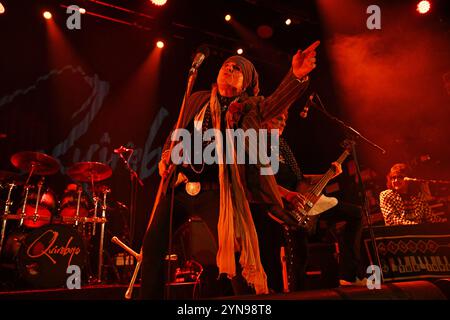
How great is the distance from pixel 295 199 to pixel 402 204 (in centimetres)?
321

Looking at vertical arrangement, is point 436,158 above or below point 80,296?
above

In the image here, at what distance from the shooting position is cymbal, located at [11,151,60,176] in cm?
428

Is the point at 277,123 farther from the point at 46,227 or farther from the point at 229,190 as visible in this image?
the point at 46,227

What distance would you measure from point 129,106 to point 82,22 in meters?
1.78

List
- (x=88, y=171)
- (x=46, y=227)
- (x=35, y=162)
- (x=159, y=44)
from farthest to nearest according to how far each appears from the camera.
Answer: (x=159, y=44), (x=88, y=171), (x=35, y=162), (x=46, y=227)

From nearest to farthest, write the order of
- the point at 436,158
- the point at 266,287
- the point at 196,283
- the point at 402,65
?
the point at 266,287 < the point at 196,283 < the point at 402,65 < the point at 436,158

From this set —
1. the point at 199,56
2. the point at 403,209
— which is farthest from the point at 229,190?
the point at 403,209

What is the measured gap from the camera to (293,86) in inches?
80.9

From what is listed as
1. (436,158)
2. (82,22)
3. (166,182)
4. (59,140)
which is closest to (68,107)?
(59,140)

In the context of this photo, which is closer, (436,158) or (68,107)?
(436,158)

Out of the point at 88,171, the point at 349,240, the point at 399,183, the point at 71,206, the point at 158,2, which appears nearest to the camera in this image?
the point at 349,240

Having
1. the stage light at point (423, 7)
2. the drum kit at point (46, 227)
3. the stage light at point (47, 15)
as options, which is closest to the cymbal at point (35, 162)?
the drum kit at point (46, 227)

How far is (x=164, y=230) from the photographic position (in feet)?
6.26

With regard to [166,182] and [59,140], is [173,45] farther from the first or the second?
[166,182]
